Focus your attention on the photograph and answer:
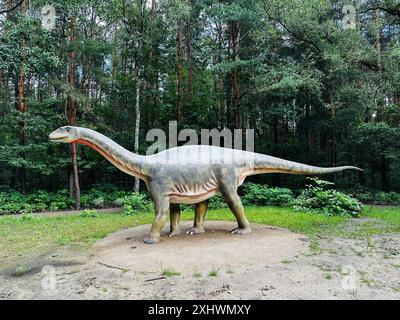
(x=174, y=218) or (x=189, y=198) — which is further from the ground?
(x=189, y=198)

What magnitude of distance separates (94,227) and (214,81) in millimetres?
14037

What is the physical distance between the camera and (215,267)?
4.36 m

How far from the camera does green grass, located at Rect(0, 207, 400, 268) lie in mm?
6348

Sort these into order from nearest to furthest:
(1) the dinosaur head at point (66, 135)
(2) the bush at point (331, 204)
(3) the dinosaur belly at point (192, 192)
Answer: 1. (1) the dinosaur head at point (66, 135)
2. (3) the dinosaur belly at point (192, 192)
3. (2) the bush at point (331, 204)

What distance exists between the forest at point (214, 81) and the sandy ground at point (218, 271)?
7453mm

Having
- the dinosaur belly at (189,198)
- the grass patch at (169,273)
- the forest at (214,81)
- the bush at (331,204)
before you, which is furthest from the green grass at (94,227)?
the forest at (214,81)

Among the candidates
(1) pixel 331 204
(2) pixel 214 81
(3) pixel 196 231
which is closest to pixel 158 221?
(3) pixel 196 231

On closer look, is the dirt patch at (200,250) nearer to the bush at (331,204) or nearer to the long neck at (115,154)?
the long neck at (115,154)

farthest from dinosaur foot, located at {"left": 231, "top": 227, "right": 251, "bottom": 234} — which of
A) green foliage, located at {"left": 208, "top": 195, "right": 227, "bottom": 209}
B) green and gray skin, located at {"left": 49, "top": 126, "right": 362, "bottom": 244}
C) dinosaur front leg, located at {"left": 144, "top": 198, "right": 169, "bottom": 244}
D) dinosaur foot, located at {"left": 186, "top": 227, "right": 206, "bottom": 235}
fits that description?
green foliage, located at {"left": 208, "top": 195, "right": 227, "bottom": 209}

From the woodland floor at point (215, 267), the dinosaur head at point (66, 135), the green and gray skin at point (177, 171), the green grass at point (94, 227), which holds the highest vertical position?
the dinosaur head at point (66, 135)

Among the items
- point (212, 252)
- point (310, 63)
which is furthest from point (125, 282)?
point (310, 63)

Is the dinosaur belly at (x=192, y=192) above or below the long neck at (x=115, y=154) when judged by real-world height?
below

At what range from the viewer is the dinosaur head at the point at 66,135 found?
18.5 ft

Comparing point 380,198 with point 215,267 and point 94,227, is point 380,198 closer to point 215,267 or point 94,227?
point 94,227
